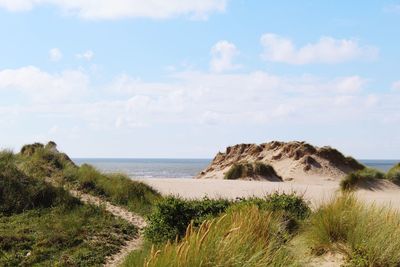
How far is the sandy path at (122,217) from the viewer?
39.8ft

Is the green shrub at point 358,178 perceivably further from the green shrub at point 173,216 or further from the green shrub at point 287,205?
the green shrub at point 173,216

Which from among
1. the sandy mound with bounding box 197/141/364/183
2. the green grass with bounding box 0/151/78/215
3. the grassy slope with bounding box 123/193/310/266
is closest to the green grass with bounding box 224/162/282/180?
the sandy mound with bounding box 197/141/364/183

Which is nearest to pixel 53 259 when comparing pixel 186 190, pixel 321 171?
pixel 186 190

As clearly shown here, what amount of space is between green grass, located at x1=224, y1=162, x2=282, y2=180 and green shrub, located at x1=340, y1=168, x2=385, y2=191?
7170 millimetres

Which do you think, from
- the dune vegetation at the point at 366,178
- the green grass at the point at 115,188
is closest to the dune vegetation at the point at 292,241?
the green grass at the point at 115,188

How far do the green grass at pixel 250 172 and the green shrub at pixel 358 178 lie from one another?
→ 717 centimetres

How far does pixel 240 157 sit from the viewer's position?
4519 centimetres

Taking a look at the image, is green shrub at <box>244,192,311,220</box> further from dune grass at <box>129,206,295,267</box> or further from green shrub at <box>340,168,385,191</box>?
green shrub at <box>340,168,385,191</box>

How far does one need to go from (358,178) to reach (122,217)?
14116 millimetres

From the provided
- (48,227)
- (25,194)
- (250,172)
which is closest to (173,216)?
(48,227)

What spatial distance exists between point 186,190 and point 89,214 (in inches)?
415

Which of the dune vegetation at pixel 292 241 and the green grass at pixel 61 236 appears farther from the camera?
the green grass at pixel 61 236

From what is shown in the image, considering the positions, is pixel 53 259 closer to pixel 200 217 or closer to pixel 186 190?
pixel 200 217

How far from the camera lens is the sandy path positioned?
39.8ft
